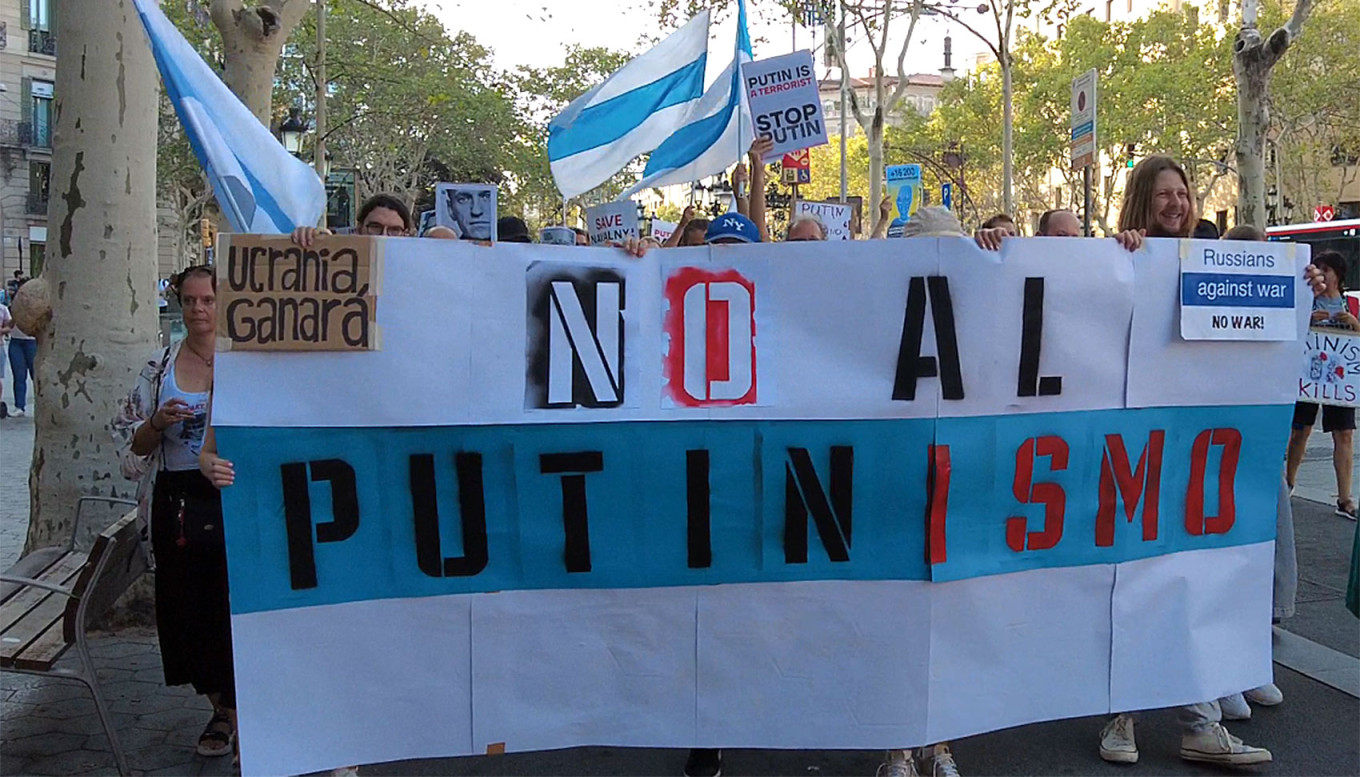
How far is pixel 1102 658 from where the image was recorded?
3920mm

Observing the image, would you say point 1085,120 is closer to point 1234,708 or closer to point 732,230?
point 1234,708

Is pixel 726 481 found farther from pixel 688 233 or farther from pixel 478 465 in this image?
pixel 688 233

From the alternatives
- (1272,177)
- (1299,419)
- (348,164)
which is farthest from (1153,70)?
(1299,419)

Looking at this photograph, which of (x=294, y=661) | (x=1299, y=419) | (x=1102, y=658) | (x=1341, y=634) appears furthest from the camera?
(x=1299, y=419)

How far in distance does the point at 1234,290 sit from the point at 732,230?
5.52 ft

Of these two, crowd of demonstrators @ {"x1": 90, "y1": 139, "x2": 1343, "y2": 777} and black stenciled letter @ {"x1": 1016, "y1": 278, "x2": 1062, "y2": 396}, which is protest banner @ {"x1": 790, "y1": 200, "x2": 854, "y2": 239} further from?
black stenciled letter @ {"x1": 1016, "y1": 278, "x2": 1062, "y2": 396}

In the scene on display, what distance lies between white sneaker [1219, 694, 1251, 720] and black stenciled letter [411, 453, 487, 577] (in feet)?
9.15

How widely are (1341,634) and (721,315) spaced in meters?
3.65

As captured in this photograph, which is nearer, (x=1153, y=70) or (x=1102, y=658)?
(x=1102, y=658)

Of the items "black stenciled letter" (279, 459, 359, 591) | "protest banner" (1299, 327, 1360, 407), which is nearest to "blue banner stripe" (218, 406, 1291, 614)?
"black stenciled letter" (279, 459, 359, 591)

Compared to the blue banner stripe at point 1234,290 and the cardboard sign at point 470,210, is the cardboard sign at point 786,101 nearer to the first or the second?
the cardboard sign at point 470,210

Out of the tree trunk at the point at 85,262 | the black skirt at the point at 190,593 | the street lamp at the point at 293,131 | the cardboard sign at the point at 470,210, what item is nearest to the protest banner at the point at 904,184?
the street lamp at the point at 293,131

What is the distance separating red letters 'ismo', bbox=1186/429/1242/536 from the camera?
405cm

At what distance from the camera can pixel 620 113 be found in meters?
7.71
